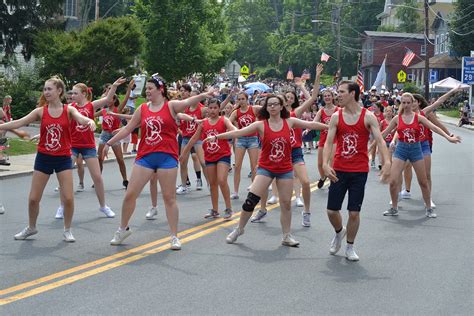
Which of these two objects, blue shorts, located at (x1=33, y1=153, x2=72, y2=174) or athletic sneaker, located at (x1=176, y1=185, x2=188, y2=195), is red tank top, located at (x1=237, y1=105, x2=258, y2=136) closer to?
athletic sneaker, located at (x1=176, y1=185, x2=188, y2=195)

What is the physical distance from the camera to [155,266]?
8.87 metres

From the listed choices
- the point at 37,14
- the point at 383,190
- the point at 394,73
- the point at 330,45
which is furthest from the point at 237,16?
the point at 383,190

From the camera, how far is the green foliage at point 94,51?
35.4 m

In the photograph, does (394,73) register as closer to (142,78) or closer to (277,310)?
(142,78)

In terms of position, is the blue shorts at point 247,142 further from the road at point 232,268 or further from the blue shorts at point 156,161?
the blue shorts at point 156,161

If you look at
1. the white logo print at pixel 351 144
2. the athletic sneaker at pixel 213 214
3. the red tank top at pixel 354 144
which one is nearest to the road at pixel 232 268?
the athletic sneaker at pixel 213 214

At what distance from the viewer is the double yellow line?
757 cm

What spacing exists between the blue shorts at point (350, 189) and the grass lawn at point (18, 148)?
16.0 meters

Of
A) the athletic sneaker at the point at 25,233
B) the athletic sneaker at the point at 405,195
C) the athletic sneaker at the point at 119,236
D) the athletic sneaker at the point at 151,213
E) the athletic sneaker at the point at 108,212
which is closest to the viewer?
the athletic sneaker at the point at 119,236

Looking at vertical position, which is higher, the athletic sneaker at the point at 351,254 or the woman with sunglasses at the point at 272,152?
the woman with sunglasses at the point at 272,152

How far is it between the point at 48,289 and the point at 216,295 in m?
1.48

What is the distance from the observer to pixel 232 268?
8.89 m

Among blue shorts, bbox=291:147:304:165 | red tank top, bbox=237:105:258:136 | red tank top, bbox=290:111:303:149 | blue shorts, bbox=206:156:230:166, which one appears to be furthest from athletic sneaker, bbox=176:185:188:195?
blue shorts, bbox=291:147:304:165

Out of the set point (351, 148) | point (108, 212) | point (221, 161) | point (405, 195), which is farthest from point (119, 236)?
point (405, 195)
